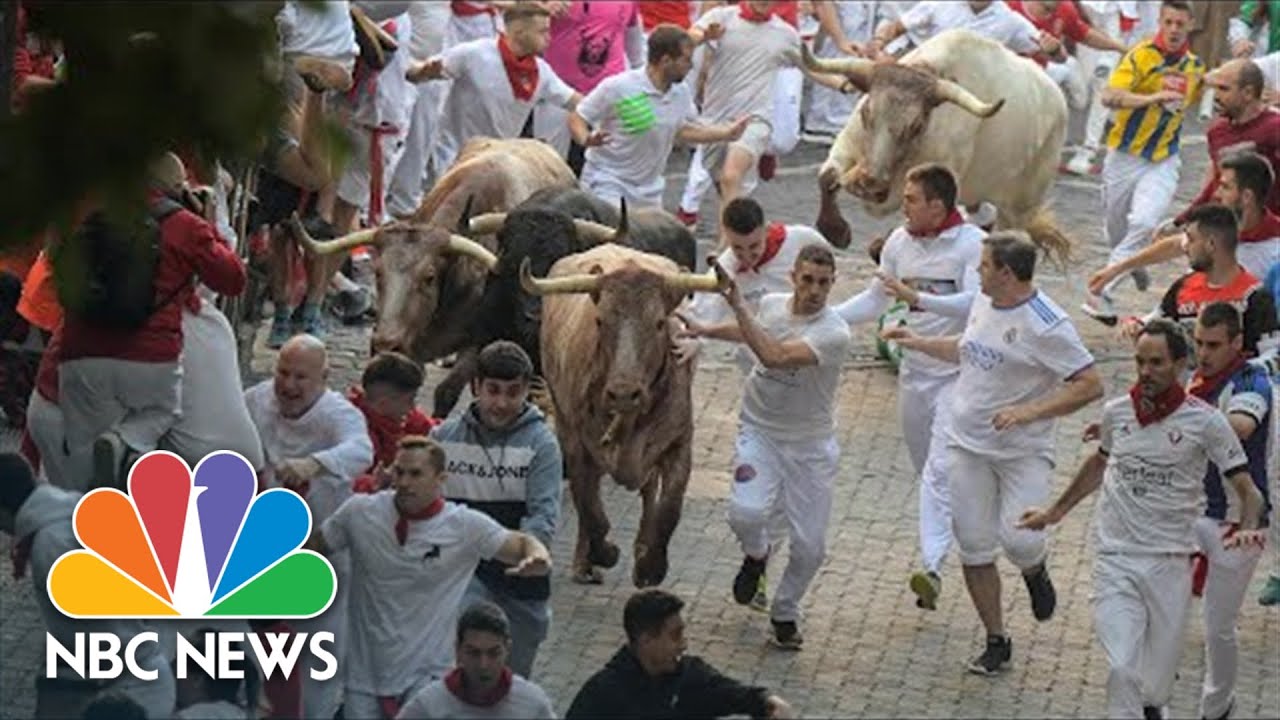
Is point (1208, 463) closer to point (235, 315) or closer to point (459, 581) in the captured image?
point (459, 581)

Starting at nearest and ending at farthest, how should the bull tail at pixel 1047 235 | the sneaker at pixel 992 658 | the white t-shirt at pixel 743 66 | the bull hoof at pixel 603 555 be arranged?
the sneaker at pixel 992 658
the bull hoof at pixel 603 555
the bull tail at pixel 1047 235
the white t-shirt at pixel 743 66

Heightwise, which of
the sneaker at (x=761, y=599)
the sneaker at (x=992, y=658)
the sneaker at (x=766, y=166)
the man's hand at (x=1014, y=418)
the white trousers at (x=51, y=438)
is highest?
the white trousers at (x=51, y=438)

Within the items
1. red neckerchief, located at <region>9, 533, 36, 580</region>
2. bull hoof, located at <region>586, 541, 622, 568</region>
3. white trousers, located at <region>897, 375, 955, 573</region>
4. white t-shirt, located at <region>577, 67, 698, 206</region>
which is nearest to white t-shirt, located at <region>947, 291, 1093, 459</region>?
white trousers, located at <region>897, 375, 955, 573</region>

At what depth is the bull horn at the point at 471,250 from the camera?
61.9 feet

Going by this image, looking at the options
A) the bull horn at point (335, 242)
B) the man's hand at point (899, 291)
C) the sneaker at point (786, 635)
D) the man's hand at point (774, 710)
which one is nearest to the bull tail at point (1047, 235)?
the bull horn at point (335, 242)

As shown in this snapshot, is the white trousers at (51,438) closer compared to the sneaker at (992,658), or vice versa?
the white trousers at (51,438)

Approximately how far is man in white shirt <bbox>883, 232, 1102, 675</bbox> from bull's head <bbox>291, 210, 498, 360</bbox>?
327 centimetres

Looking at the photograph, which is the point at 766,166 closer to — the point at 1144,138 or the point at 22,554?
the point at 1144,138

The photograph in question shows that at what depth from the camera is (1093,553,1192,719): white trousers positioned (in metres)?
14.9

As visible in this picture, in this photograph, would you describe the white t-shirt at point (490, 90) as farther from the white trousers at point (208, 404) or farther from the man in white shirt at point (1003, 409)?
the white trousers at point (208, 404)

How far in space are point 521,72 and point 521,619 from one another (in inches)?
349

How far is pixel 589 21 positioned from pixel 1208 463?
10.6 meters

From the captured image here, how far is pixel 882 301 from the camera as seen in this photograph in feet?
57.0

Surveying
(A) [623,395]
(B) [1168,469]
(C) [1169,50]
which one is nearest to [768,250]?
(A) [623,395]
